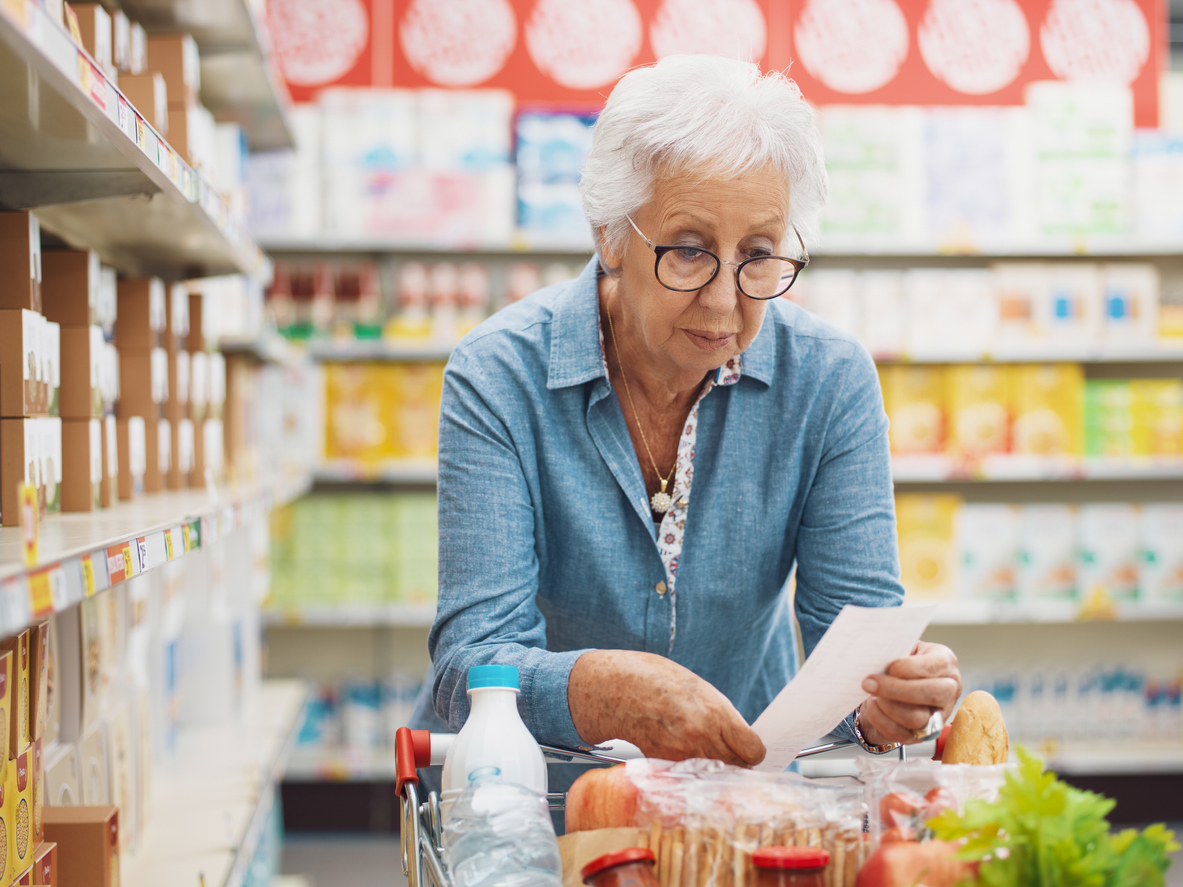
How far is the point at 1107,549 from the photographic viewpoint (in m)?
3.79

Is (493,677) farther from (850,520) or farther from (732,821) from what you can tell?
(850,520)

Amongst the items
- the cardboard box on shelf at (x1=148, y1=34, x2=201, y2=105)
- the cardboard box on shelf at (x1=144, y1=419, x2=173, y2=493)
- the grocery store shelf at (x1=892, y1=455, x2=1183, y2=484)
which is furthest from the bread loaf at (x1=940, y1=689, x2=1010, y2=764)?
the grocery store shelf at (x1=892, y1=455, x2=1183, y2=484)

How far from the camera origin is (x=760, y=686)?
1.65 metres

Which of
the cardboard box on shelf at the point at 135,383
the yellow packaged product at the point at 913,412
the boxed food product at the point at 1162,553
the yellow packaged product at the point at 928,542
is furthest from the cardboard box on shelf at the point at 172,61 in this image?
the boxed food product at the point at 1162,553

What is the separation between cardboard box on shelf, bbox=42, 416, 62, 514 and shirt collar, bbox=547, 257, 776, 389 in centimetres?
69

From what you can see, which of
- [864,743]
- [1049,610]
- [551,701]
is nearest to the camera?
[551,701]

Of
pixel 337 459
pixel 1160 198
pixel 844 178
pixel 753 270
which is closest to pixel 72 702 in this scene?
pixel 753 270

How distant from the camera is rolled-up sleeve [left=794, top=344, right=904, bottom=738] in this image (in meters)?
1.39

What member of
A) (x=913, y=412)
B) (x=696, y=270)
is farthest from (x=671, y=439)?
(x=913, y=412)

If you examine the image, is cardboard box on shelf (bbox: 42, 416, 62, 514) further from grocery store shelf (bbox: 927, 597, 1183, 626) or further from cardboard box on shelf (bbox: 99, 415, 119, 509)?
grocery store shelf (bbox: 927, 597, 1183, 626)

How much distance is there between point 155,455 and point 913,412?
2.72 meters

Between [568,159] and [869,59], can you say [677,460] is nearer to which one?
[568,159]

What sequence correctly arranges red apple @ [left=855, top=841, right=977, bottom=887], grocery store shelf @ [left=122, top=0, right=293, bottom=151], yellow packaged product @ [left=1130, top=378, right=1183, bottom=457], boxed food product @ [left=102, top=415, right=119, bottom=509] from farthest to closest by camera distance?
1. yellow packaged product @ [left=1130, top=378, right=1183, bottom=457]
2. grocery store shelf @ [left=122, top=0, right=293, bottom=151]
3. boxed food product @ [left=102, top=415, right=119, bottom=509]
4. red apple @ [left=855, top=841, right=977, bottom=887]

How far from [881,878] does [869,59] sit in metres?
3.96
